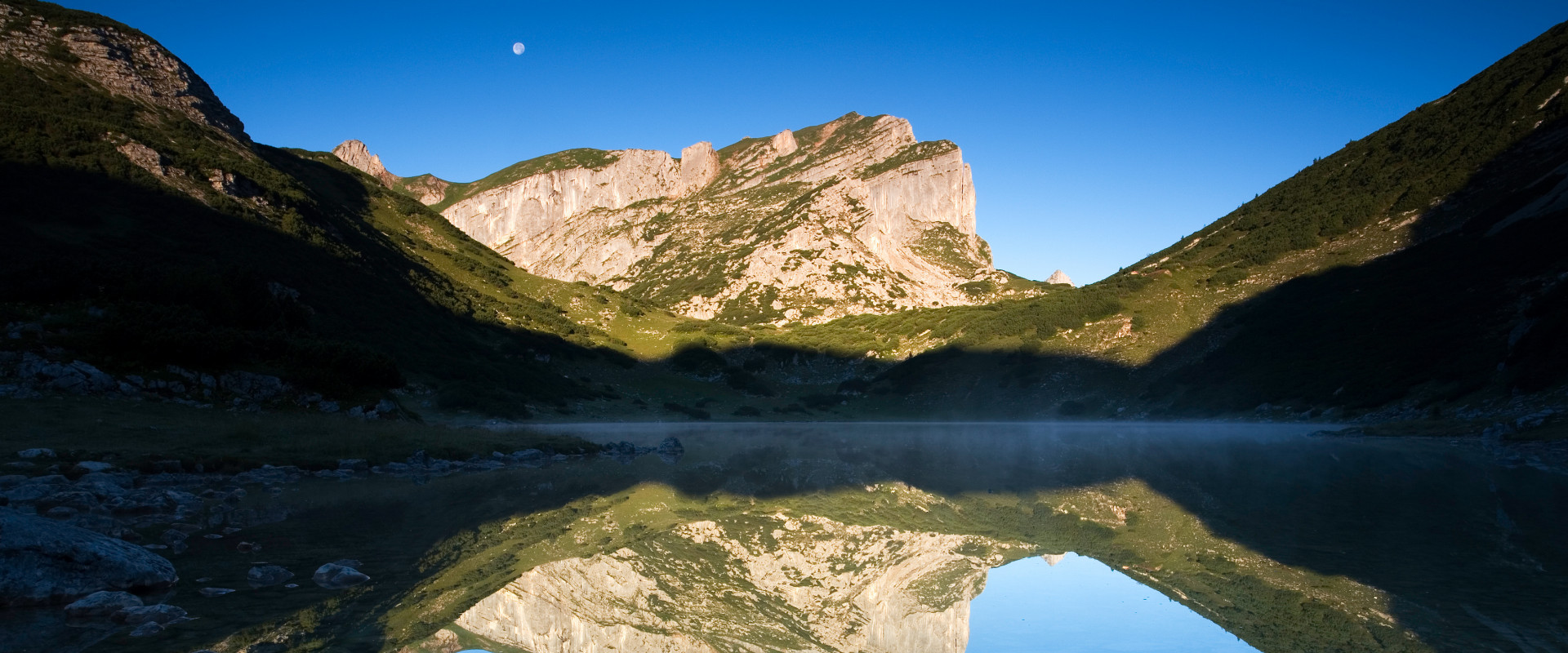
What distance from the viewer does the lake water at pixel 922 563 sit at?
9.47m

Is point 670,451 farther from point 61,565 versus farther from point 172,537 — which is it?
point 61,565

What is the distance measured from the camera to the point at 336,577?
10.9m

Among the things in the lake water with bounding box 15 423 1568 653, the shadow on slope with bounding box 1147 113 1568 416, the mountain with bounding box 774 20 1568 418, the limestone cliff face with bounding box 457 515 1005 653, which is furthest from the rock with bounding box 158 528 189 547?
the shadow on slope with bounding box 1147 113 1568 416

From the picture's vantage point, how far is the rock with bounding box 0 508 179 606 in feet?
29.9

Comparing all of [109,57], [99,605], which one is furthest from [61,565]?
[109,57]

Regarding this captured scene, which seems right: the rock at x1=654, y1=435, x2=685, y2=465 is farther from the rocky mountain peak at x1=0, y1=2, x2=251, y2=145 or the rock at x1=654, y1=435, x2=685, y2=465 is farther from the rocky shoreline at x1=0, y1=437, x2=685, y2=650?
the rocky mountain peak at x1=0, y1=2, x2=251, y2=145

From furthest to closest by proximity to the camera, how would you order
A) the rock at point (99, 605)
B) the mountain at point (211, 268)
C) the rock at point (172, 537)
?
1. the mountain at point (211, 268)
2. the rock at point (172, 537)
3. the rock at point (99, 605)

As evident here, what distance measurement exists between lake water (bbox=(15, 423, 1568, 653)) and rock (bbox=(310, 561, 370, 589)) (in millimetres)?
325

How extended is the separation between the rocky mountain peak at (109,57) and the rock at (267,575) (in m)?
91.7

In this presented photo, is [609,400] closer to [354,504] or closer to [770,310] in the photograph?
[354,504]

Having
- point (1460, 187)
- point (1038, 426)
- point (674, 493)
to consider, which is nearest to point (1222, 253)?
point (1460, 187)

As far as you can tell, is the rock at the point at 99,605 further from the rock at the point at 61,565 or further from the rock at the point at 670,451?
the rock at the point at 670,451

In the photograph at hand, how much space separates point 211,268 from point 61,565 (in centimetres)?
5415

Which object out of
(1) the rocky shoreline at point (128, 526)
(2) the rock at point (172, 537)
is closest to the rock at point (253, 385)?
(1) the rocky shoreline at point (128, 526)
